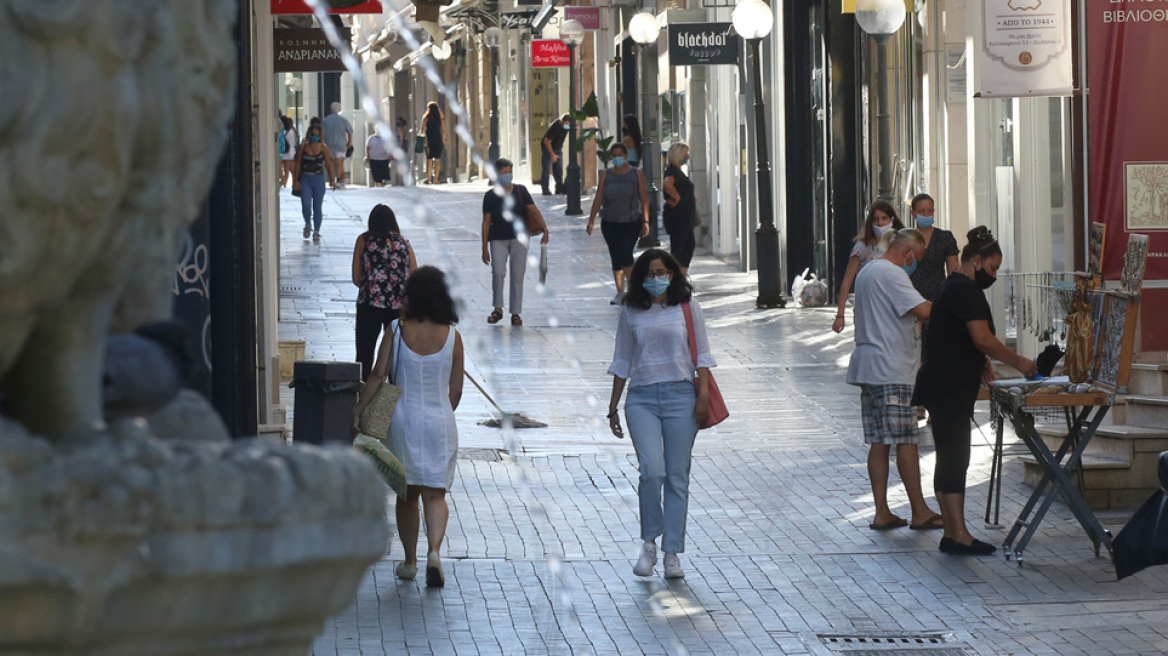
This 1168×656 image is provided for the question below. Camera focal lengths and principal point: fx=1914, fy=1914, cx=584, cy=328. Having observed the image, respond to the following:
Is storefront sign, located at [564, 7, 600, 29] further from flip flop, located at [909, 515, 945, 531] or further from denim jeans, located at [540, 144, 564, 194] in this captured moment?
flip flop, located at [909, 515, 945, 531]

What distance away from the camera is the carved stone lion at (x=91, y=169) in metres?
1.54

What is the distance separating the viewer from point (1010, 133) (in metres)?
18.4

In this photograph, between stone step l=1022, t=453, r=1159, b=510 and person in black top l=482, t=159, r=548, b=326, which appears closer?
stone step l=1022, t=453, r=1159, b=510

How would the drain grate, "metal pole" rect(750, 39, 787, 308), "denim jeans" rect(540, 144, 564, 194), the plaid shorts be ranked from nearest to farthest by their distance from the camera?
the drain grate < the plaid shorts < "metal pole" rect(750, 39, 787, 308) < "denim jeans" rect(540, 144, 564, 194)

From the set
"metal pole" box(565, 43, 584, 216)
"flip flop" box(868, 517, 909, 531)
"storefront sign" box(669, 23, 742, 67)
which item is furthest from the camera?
"metal pole" box(565, 43, 584, 216)

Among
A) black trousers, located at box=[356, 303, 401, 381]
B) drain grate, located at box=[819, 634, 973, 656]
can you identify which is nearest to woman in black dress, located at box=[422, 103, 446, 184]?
black trousers, located at box=[356, 303, 401, 381]

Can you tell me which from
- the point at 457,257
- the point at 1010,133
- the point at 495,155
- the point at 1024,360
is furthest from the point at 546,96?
the point at 1024,360

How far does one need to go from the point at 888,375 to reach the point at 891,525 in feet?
2.86

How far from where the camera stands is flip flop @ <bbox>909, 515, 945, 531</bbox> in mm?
11070

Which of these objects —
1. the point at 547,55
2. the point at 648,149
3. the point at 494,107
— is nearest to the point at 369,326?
the point at 648,149

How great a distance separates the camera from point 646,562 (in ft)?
31.8

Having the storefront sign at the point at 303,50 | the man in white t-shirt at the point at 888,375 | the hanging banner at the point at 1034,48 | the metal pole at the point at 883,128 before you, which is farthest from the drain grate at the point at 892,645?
the metal pole at the point at 883,128

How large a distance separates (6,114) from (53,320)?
260 mm

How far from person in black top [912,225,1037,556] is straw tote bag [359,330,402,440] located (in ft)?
10.1
